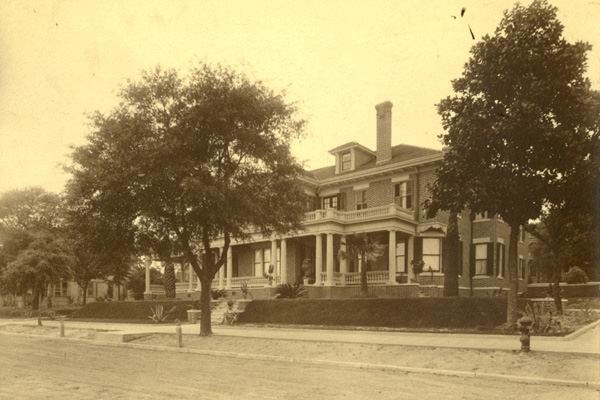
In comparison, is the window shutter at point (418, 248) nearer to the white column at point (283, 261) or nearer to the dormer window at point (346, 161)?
the dormer window at point (346, 161)

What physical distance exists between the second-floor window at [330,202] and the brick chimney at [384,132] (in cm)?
374

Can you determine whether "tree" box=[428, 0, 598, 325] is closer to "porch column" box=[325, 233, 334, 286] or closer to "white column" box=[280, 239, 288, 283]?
"porch column" box=[325, 233, 334, 286]

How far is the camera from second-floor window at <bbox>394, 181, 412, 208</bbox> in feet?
107

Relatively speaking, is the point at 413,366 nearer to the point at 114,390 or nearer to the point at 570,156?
the point at 114,390

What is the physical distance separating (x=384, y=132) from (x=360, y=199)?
14.4 feet

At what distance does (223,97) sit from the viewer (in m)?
18.7

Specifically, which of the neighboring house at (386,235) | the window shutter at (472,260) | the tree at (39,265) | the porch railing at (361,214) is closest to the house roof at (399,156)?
the neighboring house at (386,235)

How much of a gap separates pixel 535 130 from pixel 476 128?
5.95 ft

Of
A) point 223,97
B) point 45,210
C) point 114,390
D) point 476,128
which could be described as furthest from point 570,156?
point 45,210

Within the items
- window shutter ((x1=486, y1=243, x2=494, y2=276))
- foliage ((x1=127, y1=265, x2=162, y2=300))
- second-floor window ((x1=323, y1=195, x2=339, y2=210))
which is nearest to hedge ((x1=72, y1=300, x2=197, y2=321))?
second-floor window ((x1=323, y1=195, x2=339, y2=210))

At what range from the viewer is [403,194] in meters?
32.8

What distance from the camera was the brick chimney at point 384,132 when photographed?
34469 mm

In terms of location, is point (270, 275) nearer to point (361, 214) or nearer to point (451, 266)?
point (361, 214)

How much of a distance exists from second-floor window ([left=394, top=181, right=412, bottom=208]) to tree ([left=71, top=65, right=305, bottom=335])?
44.9 ft
